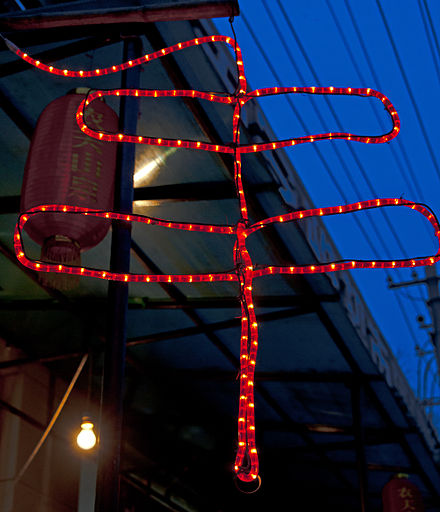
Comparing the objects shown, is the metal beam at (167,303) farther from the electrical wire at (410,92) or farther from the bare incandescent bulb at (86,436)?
the electrical wire at (410,92)

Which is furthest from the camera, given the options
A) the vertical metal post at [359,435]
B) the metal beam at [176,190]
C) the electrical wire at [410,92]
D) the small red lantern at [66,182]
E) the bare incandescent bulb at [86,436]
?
the vertical metal post at [359,435]

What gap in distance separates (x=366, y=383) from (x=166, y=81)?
4897 millimetres

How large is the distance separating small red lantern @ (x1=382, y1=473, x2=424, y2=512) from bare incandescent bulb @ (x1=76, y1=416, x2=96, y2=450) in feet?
15.8

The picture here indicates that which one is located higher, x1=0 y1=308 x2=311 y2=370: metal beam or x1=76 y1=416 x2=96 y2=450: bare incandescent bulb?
x1=0 y1=308 x2=311 y2=370: metal beam

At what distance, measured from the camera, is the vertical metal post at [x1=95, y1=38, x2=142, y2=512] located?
295cm

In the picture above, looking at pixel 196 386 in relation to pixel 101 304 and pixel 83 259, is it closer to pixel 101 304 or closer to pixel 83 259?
pixel 101 304

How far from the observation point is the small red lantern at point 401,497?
9531 millimetres

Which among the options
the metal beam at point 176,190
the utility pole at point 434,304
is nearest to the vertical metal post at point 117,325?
the metal beam at point 176,190

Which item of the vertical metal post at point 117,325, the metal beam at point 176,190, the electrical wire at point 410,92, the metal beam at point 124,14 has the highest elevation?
the electrical wire at point 410,92

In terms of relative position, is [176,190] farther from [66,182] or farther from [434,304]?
[434,304]

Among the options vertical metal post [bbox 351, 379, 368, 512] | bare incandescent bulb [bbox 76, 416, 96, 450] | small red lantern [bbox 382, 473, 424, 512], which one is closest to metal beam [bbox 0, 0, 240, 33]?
bare incandescent bulb [bbox 76, 416, 96, 450]

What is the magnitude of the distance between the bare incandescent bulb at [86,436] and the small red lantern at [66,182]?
3726 millimetres

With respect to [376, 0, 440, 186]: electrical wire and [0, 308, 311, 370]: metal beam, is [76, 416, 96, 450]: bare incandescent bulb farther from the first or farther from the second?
[376, 0, 440, 186]: electrical wire

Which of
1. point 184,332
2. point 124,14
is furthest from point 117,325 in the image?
point 184,332
